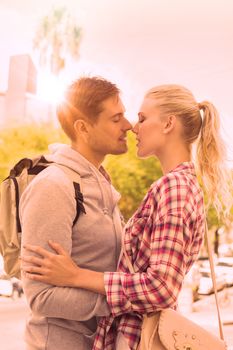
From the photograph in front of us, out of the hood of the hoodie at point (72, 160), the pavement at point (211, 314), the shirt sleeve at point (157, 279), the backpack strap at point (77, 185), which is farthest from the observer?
the pavement at point (211, 314)

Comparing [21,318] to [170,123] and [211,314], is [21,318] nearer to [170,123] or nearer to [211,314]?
[211,314]

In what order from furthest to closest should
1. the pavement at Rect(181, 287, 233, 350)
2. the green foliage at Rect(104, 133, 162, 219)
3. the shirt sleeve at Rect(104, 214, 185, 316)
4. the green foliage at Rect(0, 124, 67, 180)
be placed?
the green foliage at Rect(0, 124, 67, 180)
the green foliage at Rect(104, 133, 162, 219)
the pavement at Rect(181, 287, 233, 350)
the shirt sleeve at Rect(104, 214, 185, 316)

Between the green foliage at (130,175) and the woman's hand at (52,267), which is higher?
the woman's hand at (52,267)

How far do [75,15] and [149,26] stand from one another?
4.59m

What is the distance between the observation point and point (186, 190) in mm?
1554

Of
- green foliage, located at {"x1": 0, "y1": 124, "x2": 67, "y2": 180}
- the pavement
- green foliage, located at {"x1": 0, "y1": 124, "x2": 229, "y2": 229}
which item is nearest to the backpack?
the pavement

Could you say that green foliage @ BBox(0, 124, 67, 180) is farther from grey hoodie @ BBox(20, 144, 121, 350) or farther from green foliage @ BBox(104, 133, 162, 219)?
grey hoodie @ BBox(20, 144, 121, 350)

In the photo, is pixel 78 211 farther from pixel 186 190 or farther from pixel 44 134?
pixel 44 134

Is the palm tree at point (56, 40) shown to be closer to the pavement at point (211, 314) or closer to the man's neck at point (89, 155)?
the pavement at point (211, 314)

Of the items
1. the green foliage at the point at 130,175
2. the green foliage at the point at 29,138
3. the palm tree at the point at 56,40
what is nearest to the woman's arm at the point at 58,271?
the green foliage at the point at 130,175

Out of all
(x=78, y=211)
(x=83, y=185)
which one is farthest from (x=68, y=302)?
(x=83, y=185)

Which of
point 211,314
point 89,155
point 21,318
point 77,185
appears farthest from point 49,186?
point 211,314

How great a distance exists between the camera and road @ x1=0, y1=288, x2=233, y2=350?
28.9 feet

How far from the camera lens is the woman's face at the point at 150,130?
180cm
